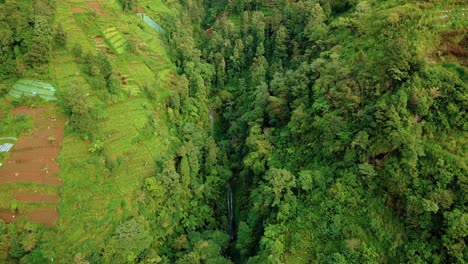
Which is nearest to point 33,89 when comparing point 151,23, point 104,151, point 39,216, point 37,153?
point 37,153

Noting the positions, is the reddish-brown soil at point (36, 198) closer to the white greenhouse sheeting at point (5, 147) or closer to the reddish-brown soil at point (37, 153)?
the reddish-brown soil at point (37, 153)

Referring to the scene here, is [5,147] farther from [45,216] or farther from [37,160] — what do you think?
[45,216]

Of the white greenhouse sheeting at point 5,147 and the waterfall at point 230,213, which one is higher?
the white greenhouse sheeting at point 5,147

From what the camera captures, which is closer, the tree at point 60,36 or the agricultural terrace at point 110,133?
the agricultural terrace at point 110,133

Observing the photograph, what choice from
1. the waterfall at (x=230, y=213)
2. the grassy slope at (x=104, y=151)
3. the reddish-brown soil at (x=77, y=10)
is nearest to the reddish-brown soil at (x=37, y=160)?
the grassy slope at (x=104, y=151)

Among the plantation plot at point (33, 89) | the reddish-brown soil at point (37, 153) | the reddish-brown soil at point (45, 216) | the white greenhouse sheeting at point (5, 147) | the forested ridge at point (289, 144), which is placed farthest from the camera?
the plantation plot at point (33, 89)

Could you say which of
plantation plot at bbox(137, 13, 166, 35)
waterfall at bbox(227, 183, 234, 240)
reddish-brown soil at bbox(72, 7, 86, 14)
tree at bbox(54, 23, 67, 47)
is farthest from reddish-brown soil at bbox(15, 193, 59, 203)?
plantation plot at bbox(137, 13, 166, 35)

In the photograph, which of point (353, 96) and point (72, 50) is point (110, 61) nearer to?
point (72, 50)
